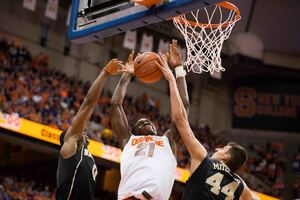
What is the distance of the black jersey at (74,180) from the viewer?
3510 millimetres

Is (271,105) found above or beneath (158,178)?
above

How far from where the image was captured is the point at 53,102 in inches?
470

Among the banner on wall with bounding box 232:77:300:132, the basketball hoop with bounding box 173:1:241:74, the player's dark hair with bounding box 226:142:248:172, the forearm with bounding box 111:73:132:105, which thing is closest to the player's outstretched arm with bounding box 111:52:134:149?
the forearm with bounding box 111:73:132:105

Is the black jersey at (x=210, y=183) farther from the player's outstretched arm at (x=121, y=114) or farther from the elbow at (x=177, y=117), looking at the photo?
the player's outstretched arm at (x=121, y=114)

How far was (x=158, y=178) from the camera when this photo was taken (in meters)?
3.29

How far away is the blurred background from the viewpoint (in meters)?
11.1

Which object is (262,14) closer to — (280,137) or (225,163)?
(280,137)

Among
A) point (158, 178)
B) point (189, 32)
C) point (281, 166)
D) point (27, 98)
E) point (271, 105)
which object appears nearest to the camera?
point (158, 178)

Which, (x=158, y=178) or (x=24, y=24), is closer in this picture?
(x=158, y=178)

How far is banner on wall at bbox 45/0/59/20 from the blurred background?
0.03 m

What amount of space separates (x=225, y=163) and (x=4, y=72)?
902cm

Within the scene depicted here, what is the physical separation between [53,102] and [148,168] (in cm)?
892

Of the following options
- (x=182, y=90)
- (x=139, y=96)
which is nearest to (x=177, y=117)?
(x=182, y=90)

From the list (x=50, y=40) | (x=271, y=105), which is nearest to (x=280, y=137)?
(x=271, y=105)
